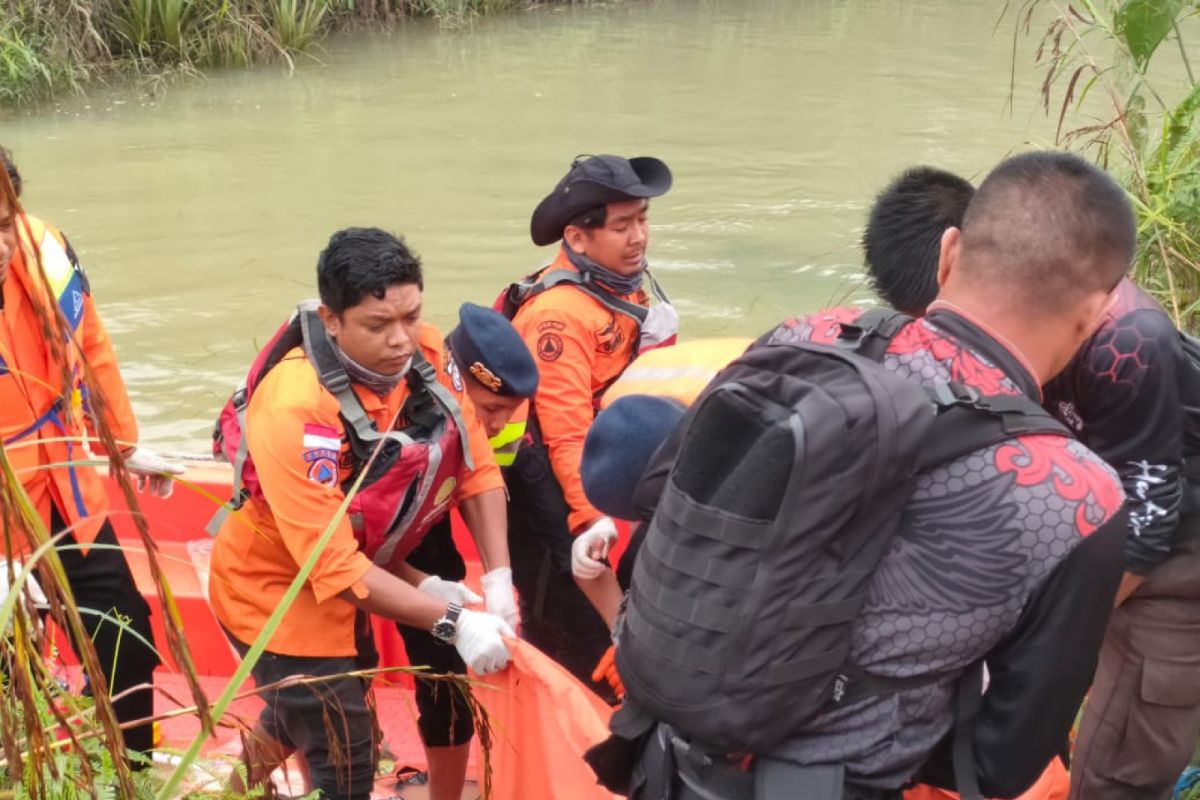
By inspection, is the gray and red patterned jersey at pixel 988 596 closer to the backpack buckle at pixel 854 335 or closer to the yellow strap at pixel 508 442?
the backpack buckle at pixel 854 335

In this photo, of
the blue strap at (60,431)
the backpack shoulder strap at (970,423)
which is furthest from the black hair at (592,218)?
the backpack shoulder strap at (970,423)

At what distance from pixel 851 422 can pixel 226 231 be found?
8.07 meters

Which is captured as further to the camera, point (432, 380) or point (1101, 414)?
point (432, 380)

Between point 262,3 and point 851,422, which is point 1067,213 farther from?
point 262,3

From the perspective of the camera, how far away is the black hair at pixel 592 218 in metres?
3.44

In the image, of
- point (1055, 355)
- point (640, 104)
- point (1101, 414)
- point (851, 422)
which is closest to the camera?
point (851, 422)

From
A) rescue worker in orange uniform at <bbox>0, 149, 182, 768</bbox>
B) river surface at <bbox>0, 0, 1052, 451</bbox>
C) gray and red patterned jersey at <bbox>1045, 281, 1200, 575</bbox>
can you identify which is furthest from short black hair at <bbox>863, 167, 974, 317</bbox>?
river surface at <bbox>0, 0, 1052, 451</bbox>

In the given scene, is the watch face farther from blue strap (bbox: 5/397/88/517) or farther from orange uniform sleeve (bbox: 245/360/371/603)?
blue strap (bbox: 5/397/88/517)

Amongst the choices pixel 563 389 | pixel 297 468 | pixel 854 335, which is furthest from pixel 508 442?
pixel 854 335

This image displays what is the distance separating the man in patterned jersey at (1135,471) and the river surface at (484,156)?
13.0 ft

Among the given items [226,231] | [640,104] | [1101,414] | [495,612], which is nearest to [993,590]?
[1101,414]

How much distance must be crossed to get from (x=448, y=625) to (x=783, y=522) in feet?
4.59

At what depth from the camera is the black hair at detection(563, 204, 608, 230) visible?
3439 mm

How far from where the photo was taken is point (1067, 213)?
5.85 ft
